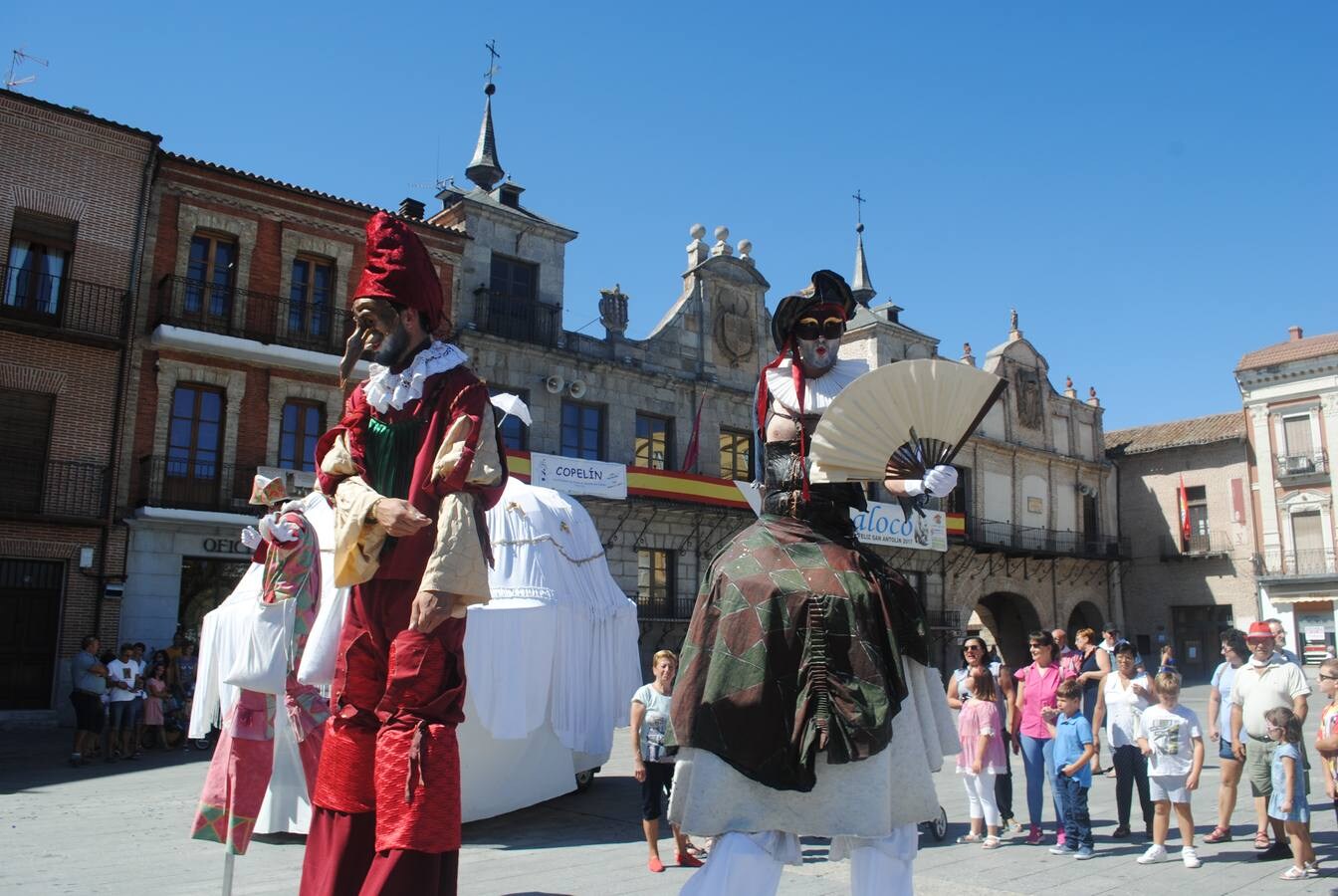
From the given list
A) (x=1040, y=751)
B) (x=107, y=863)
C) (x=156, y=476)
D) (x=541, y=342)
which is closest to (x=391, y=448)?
(x=107, y=863)

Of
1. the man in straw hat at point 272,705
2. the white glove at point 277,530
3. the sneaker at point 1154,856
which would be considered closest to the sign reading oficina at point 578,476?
the sneaker at point 1154,856

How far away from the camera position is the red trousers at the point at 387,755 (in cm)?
287

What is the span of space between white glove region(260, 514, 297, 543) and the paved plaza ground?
7.39ft

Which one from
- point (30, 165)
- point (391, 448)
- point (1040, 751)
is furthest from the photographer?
point (30, 165)

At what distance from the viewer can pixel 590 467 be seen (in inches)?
883

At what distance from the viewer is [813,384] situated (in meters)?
3.77

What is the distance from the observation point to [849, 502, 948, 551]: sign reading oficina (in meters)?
27.7

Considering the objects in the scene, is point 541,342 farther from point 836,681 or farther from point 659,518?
point 836,681

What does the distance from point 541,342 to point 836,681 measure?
2091 centimetres

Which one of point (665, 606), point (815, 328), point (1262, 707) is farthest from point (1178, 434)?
point (815, 328)

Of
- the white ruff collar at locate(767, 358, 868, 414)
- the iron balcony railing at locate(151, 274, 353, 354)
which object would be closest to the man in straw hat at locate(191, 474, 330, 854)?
the white ruff collar at locate(767, 358, 868, 414)

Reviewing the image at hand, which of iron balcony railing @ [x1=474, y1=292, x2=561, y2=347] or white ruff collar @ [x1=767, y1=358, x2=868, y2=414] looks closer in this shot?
white ruff collar @ [x1=767, y1=358, x2=868, y2=414]

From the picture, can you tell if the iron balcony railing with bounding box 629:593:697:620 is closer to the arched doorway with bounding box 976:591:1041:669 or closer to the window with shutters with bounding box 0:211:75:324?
the window with shutters with bounding box 0:211:75:324

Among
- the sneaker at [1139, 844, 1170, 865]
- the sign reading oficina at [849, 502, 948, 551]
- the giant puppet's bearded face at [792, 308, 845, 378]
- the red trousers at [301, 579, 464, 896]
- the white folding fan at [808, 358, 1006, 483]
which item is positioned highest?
the sign reading oficina at [849, 502, 948, 551]
